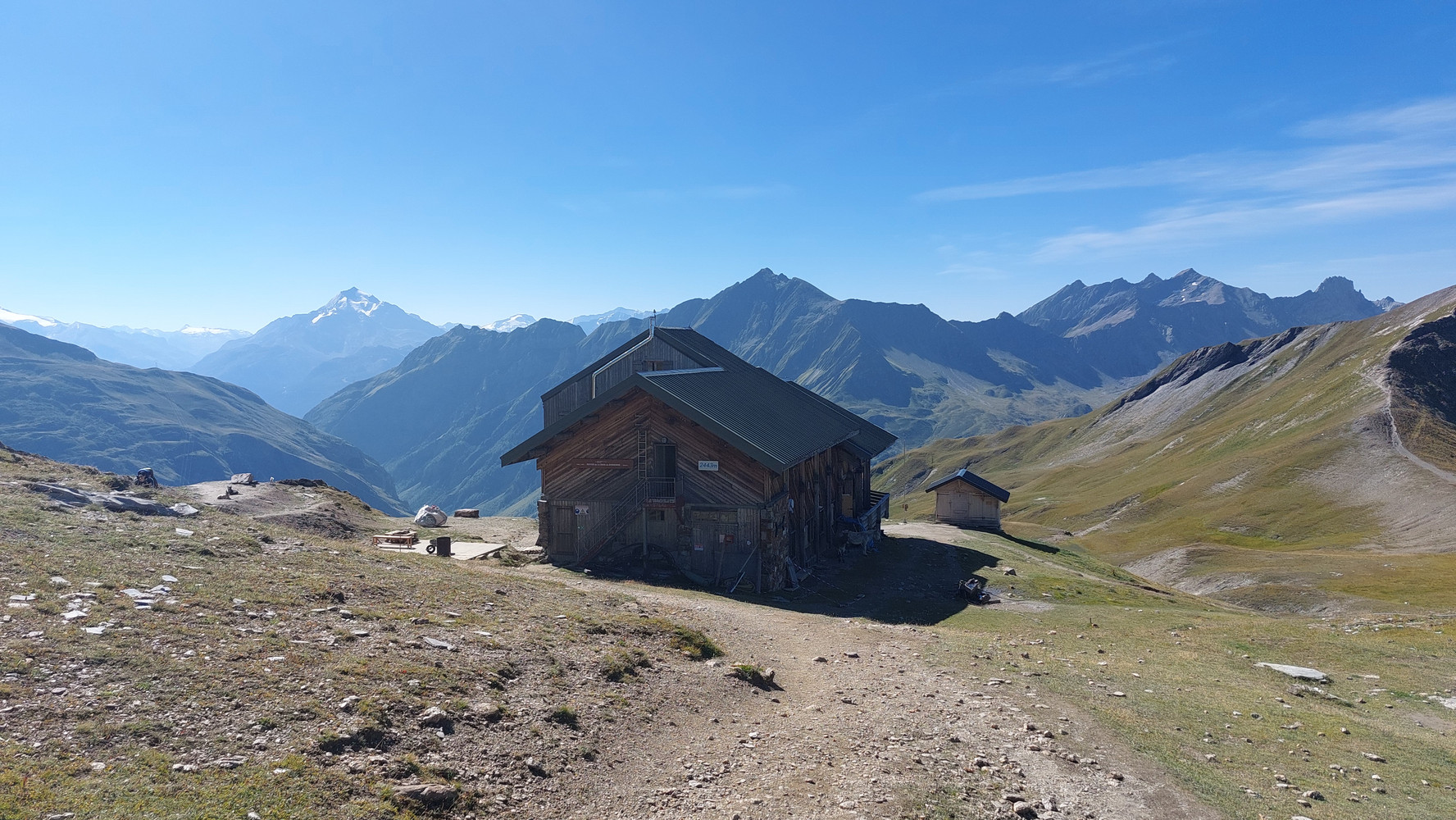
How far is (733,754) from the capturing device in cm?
1445

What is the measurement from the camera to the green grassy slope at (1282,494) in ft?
202

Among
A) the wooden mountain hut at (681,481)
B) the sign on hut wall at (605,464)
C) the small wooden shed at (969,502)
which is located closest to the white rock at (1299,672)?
the wooden mountain hut at (681,481)

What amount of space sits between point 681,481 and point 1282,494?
91441 mm

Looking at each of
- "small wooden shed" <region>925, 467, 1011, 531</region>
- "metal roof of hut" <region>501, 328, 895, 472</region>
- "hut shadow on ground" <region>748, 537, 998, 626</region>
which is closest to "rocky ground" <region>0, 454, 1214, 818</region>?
"hut shadow on ground" <region>748, 537, 998, 626</region>

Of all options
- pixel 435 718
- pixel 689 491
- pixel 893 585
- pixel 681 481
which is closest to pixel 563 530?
pixel 681 481

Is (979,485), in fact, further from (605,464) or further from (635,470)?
(605,464)

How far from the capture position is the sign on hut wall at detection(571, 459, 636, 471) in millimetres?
40031

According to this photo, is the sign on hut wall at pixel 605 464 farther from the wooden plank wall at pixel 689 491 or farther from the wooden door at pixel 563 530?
the wooden door at pixel 563 530

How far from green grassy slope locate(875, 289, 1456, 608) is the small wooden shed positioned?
16.6m

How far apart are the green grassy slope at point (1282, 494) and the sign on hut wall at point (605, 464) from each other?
45600mm

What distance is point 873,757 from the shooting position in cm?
1467

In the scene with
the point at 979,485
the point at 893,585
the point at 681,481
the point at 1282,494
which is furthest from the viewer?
the point at 1282,494

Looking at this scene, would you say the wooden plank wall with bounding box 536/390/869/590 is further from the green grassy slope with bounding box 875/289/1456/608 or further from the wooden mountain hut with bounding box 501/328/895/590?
the green grassy slope with bounding box 875/289/1456/608

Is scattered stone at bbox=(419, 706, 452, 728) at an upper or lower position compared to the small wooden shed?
upper
